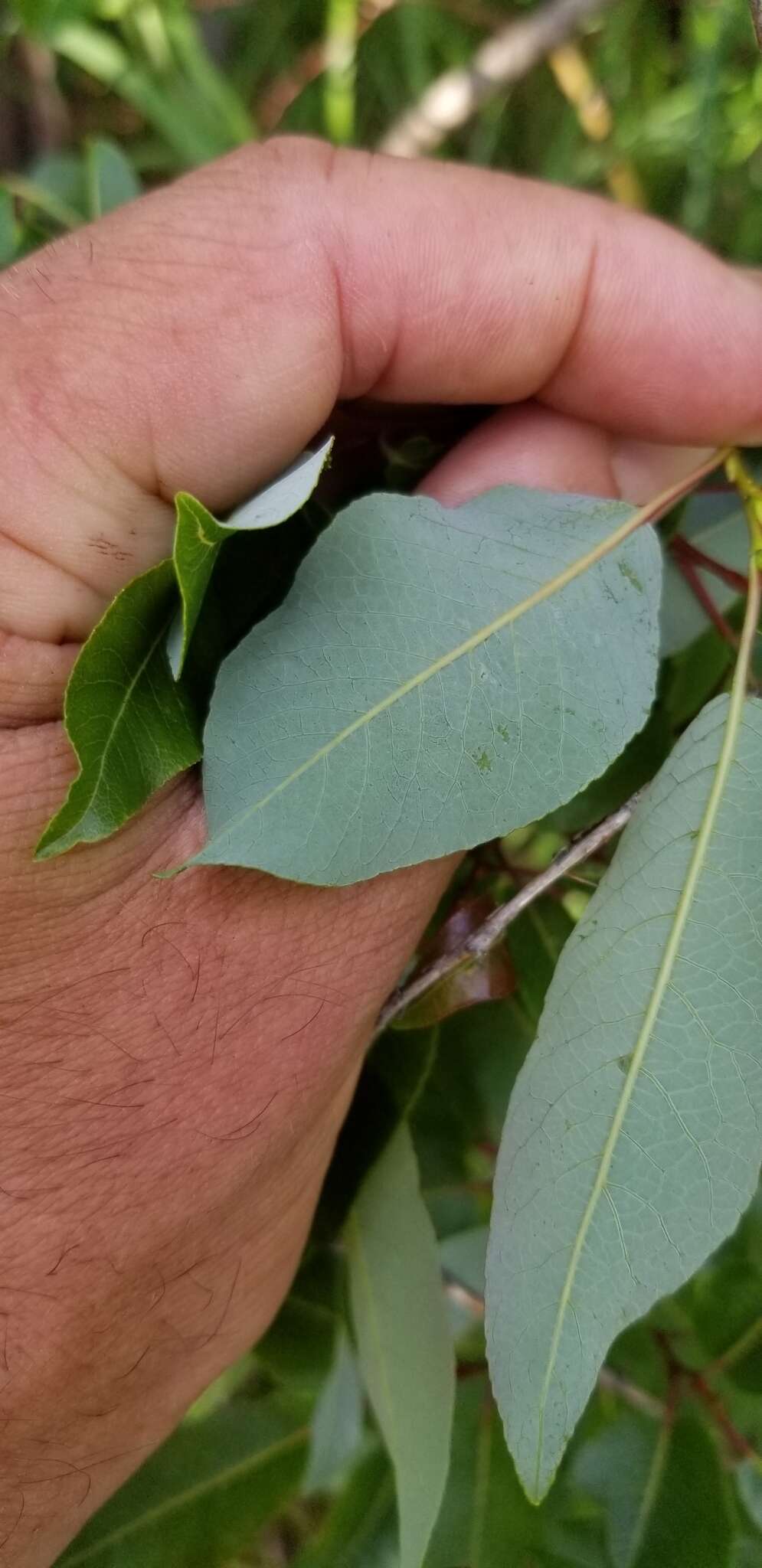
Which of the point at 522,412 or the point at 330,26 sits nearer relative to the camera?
the point at 522,412

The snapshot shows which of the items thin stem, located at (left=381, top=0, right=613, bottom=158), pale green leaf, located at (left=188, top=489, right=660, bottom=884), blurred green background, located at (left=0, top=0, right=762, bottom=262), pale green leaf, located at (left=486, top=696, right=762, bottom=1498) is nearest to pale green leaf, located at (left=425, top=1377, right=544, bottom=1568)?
pale green leaf, located at (left=486, top=696, right=762, bottom=1498)

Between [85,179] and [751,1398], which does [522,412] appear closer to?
[85,179]

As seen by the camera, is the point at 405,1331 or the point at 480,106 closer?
the point at 405,1331

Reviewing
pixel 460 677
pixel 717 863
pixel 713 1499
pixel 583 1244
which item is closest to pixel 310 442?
pixel 460 677

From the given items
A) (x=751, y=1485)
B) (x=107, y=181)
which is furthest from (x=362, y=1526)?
(x=107, y=181)

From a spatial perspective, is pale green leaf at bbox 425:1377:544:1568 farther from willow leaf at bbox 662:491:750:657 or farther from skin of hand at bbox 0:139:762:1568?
willow leaf at bbox 662:491:750:657

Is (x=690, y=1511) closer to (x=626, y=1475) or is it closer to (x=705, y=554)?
(x=626, y=1475)

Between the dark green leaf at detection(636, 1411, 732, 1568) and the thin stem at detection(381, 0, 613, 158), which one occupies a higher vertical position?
the thin stem at detection(381, 0, 613, 158)
